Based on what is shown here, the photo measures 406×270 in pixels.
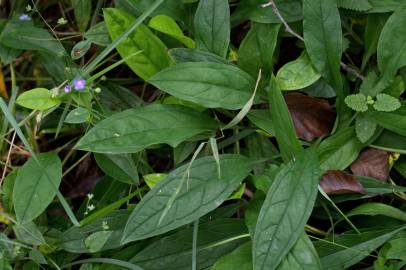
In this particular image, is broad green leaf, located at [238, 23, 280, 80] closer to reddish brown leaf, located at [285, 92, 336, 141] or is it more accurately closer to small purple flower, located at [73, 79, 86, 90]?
reddish brown leaf, located at [285, 92, 336, 141]

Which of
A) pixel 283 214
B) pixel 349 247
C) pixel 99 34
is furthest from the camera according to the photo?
pixel 99 34

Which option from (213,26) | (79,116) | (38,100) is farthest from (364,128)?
(38,100)

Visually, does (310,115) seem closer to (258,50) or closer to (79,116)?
(258,50)

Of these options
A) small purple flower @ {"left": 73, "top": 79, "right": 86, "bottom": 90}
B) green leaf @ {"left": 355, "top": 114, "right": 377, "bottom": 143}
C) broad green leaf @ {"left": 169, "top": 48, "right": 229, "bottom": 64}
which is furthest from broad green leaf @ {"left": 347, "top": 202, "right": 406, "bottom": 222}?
small purple flower @ {"left": 73, "top": 79, "right": 86, "bottom": 90}

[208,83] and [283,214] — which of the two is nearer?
[283,214]

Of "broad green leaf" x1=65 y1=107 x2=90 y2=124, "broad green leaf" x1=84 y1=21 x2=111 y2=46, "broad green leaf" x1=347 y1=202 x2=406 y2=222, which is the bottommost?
"broad green leaf" x1=347 y1=202 x2=406 y2=222

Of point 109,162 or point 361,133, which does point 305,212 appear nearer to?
point 361,133

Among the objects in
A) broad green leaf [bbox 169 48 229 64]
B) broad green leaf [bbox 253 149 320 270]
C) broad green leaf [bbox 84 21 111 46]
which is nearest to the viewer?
broad green leaf [bbox 253 149 320 270]
